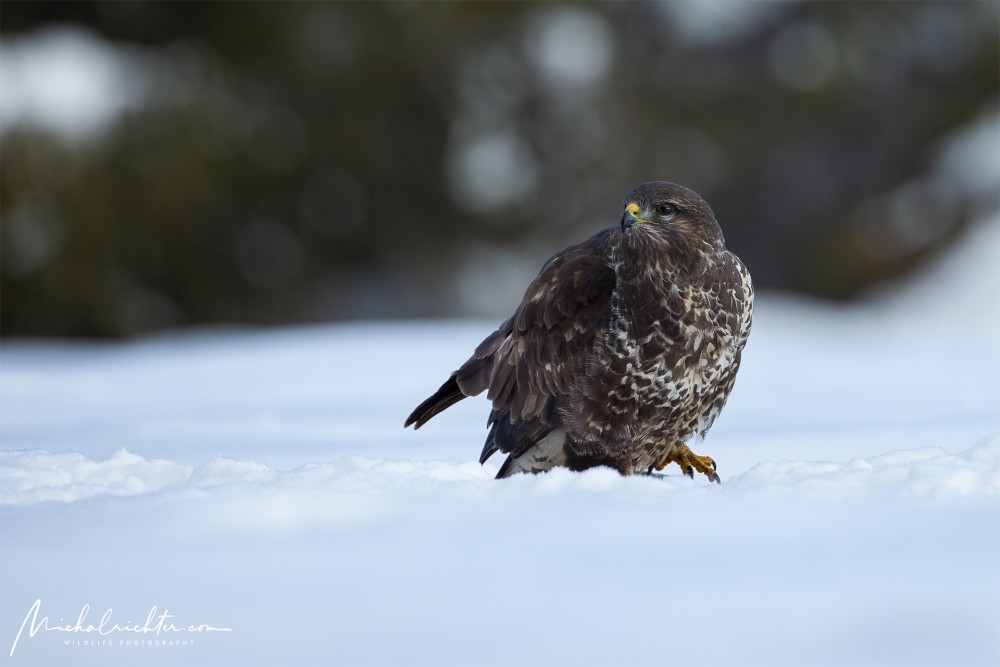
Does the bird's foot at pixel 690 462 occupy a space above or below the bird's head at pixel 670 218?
below

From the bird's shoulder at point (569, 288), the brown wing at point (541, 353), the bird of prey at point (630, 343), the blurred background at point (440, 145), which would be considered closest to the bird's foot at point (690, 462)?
the bird of prey at point (630, 343)

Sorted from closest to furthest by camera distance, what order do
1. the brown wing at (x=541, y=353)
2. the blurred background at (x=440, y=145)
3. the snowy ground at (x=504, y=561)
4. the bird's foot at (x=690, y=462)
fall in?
the snowy ground at (x=504, y=561) < the brown wing at (x=541, y=353) < the bird's foot at (x=690, y=462) < the blurred background at (x=440, y=145)

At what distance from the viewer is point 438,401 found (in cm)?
440

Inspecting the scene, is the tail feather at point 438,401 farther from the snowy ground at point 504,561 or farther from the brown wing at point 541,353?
the snowy ground at point 504,561

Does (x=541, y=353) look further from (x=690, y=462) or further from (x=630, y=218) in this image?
(x=690, y=462)

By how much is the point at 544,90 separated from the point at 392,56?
2031mm

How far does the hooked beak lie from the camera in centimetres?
400

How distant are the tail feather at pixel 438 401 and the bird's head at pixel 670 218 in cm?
80

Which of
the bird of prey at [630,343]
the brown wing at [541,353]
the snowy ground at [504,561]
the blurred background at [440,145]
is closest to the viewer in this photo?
the snowy ground at [504,561]

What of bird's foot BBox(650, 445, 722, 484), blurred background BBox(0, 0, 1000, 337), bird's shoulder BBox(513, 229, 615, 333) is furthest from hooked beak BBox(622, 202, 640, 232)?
blurred background BBox(0, 0, 1000, 337)

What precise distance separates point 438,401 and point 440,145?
13290mm

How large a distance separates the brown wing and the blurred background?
11674 mm

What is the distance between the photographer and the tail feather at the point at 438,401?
14.3 ft

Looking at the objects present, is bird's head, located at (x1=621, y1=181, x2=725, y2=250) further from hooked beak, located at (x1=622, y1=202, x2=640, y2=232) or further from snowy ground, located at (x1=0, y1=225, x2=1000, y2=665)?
snowy ground, located at (x1=0, y1=225, x2=1000, y2=665)
